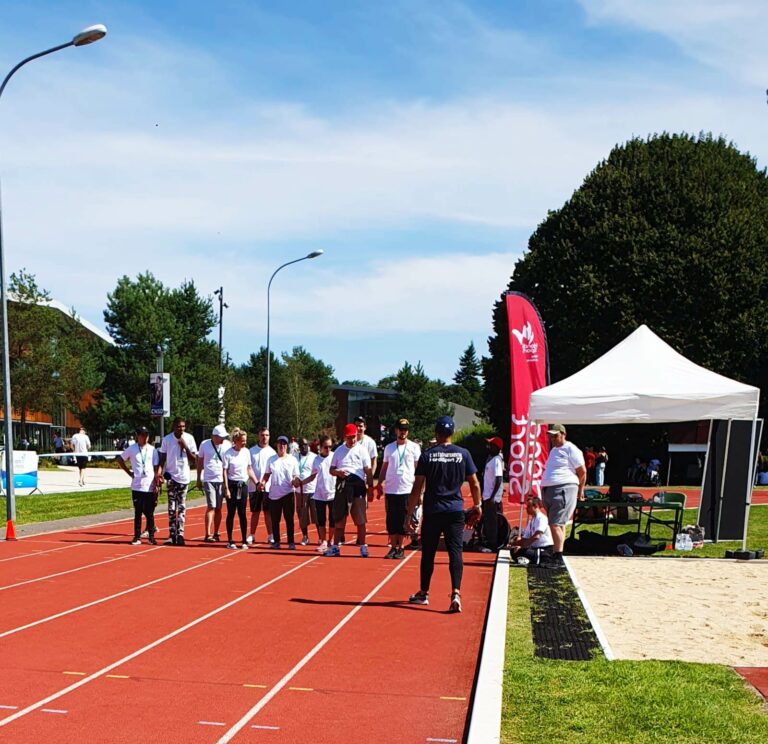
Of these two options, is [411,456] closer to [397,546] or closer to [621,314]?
[397,546]

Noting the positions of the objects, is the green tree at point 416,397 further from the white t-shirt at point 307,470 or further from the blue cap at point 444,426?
the blue cap at point 444,426

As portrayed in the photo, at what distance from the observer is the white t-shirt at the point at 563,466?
1359 cm

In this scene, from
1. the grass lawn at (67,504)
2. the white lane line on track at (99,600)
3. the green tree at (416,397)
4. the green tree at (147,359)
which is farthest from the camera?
the green tree at (416,397)

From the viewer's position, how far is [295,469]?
647 inches

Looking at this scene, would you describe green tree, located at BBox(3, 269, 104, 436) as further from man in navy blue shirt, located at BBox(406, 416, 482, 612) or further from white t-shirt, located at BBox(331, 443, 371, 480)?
man in navy blue shirt, located at BBox(406, 416, 482, 612)

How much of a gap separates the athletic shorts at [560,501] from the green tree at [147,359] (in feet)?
157

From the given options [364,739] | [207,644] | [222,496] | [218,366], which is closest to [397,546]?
[222,496]

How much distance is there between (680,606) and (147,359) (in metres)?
55.4

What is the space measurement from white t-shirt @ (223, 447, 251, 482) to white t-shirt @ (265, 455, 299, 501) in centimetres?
47

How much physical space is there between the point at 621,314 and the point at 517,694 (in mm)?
33070

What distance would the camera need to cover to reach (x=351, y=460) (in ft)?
48.4

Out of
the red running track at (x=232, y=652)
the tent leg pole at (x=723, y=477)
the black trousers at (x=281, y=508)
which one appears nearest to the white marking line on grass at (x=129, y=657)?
the red running track at (x=232, y=652)

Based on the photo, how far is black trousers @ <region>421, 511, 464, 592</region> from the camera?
32.8ft

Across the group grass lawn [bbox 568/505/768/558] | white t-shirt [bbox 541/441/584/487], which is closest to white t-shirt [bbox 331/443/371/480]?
white t-shirt [bbox 541/441/584/487]
